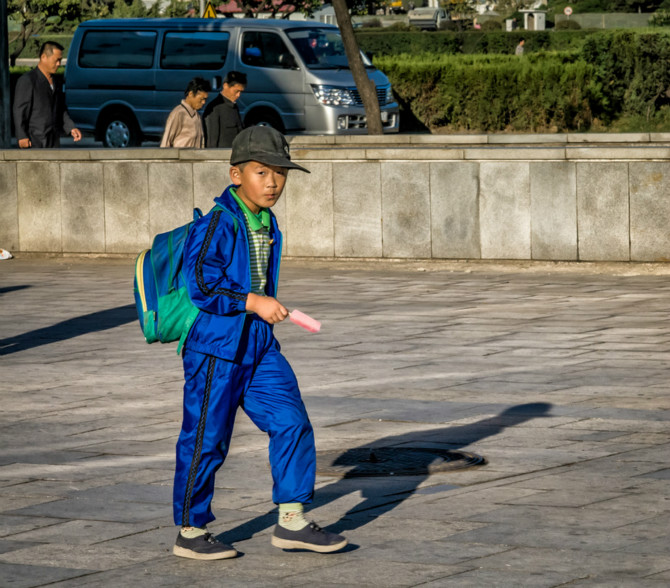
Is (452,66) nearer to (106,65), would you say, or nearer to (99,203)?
(106,65)

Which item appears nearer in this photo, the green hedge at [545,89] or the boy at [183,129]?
the boy at [183,129]

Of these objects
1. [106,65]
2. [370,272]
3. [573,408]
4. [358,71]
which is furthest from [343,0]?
[573,408]

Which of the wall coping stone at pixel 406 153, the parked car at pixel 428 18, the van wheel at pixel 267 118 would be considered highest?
the parked car at pixel 428 18

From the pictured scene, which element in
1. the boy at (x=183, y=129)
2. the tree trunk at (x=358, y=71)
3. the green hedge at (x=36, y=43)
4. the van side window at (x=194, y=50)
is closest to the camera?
the boy at (x=183, y=129)

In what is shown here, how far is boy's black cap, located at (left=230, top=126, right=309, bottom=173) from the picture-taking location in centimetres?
482

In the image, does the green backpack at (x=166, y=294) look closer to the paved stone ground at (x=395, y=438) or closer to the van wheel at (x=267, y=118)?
the paved stone ground at (x=395, y=438)

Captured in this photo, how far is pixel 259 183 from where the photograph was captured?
4855 mm

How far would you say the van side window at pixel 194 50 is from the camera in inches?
943

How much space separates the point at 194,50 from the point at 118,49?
4.56 feet

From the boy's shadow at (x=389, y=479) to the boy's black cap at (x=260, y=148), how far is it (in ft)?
4.28

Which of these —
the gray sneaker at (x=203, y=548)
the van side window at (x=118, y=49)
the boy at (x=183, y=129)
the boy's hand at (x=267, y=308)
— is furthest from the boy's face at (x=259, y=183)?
the van side window at (x=118, y=49)

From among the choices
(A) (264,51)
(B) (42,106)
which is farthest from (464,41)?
(B) (42,106)

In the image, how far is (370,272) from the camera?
1341 cm

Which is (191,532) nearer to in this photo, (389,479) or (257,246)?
(257,246)
